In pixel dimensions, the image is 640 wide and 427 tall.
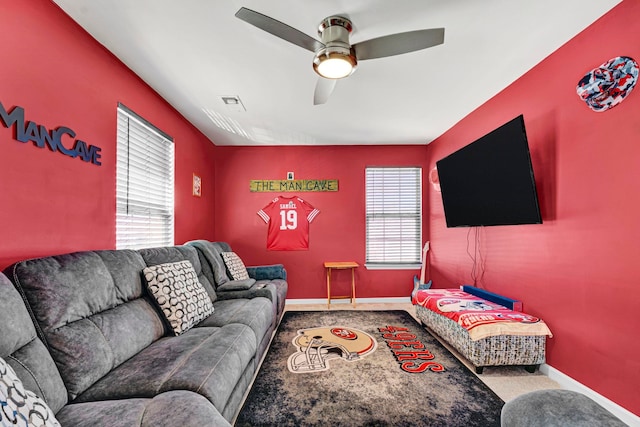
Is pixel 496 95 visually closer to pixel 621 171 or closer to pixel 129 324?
pixel 621 171

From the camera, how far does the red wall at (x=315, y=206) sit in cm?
462

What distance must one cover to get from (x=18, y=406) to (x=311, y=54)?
96.0 inches

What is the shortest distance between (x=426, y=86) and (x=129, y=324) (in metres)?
3.06

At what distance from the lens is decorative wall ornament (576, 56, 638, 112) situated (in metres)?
1.72

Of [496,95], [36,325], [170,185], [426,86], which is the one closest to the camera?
[36,325]

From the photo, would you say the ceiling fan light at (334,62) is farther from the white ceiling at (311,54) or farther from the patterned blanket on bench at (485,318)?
the patterned blanket on bench at (485,318)

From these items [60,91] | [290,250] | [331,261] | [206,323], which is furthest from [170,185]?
[331,261]

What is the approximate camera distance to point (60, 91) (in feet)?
5.83

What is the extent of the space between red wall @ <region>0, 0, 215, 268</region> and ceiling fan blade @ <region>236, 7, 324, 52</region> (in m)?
1.18

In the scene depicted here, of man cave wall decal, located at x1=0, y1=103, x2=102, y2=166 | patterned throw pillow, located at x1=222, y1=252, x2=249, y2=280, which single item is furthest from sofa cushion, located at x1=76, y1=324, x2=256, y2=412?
patterned throw pillow, located at x1=222, y1=252, x2=249, y2=280

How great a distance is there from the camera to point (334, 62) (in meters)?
1.91

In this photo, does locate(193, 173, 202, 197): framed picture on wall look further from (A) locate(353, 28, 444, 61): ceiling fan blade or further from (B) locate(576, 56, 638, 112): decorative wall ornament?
(B) locate(576, 56, 638, 112): decorative wall ornament

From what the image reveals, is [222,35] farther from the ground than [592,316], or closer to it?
farther from the ground

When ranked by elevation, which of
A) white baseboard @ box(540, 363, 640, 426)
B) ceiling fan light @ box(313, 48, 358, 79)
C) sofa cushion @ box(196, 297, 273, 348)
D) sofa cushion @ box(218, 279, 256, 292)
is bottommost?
white baseboard @ box(540, 363, 640, 426)
